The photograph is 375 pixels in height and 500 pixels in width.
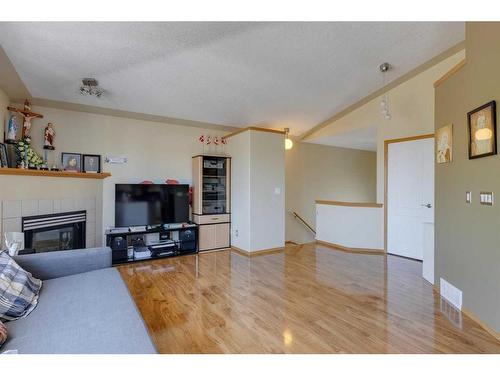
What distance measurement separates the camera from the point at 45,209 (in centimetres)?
325

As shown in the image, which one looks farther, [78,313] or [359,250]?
[359,250]

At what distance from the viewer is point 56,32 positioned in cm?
244

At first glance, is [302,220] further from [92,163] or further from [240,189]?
[92,163]

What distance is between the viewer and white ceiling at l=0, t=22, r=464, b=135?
2.62 meters

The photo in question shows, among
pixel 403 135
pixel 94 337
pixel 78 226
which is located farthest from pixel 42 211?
pixel 403 135

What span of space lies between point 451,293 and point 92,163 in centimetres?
501

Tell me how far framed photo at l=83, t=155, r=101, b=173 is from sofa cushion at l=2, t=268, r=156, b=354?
2.40 metres

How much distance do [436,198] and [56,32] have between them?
433 cm

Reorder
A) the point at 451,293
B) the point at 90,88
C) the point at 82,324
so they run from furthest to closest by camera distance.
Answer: the point at 90,88
the point at 451,293
the point at 82,324

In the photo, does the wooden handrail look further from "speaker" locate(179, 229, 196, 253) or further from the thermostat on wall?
the thermostat on wall

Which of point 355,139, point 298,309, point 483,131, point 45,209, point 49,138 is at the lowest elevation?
point 298,309

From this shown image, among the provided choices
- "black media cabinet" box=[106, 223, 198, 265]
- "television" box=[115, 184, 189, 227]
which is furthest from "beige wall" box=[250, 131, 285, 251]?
"television" box=[115, 184, 189, 227]

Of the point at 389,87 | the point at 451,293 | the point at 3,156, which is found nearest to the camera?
the point at 451,293

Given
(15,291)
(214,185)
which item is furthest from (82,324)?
(214,185)
